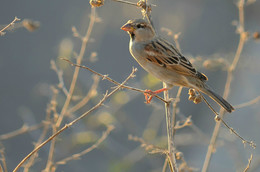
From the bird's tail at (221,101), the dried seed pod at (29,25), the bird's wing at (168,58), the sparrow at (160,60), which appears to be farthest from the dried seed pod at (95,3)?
the bird's tail at (221,101)

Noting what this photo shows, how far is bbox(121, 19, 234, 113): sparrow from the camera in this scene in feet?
11.3

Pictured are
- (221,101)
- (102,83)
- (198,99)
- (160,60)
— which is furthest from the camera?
(102,83)

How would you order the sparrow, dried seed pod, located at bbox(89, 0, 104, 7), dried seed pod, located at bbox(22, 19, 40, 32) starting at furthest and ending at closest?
the sparrow → dried seed pod, located at bbox(22, 19, 40, 32) → dried seed pod, located at bbox(89, 0, 104, 7)

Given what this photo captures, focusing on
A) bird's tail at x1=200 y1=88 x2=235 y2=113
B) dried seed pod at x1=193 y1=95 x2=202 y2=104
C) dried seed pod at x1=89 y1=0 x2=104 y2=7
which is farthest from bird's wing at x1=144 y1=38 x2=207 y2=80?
dried seed pod at x1=89 y1=0 x2=104 y2=7

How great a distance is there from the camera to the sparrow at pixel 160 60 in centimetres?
345

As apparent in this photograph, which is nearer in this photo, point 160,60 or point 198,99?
point 198,99

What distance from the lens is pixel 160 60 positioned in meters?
3.52

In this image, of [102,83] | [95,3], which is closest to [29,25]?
[95,3]

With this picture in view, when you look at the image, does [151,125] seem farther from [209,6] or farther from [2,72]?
[209,6]

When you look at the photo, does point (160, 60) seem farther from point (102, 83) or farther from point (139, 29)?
point (102, 83)

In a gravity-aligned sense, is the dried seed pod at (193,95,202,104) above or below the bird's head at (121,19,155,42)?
below

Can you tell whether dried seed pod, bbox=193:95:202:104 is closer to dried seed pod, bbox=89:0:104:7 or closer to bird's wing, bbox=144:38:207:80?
bird's wing, bbox=144:38:207:80

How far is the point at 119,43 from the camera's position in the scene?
6.76 m

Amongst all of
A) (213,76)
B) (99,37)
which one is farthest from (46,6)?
(213,76)
